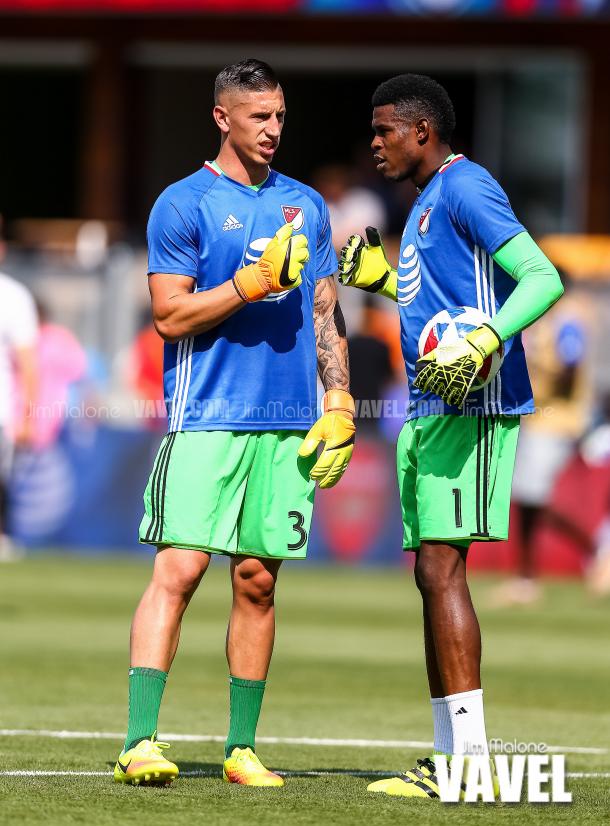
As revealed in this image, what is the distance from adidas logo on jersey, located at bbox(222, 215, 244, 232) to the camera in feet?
21.1

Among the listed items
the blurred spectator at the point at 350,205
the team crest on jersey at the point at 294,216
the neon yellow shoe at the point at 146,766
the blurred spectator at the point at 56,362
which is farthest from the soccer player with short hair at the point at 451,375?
the blurred spectator at the point at 350,205

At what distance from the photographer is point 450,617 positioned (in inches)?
244

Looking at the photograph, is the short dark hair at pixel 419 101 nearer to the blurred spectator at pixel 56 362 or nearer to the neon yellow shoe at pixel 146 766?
the neon yellow shoe at pixel 146 766

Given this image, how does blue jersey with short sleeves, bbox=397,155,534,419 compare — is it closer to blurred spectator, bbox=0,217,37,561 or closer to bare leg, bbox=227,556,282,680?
bare leg, bbox=227,556,282,680

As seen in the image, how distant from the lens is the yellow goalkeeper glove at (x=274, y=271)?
621 cm

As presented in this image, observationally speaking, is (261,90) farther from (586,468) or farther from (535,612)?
(586,468)

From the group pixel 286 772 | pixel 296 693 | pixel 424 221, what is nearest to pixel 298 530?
pixel 286 772

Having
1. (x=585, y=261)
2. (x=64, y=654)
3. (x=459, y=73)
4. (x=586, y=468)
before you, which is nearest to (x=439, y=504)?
(x=64, y=654)

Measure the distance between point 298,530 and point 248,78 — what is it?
65.4 inches

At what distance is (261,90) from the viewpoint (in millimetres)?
6488

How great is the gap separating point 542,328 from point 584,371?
1.57m

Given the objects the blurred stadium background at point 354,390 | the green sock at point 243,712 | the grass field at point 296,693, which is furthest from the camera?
the blurred stadium background at point 354,390

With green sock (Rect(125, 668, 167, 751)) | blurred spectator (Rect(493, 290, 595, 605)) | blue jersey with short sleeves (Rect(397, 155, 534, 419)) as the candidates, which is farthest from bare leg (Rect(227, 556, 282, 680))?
blurred spectator (Rect(493, 290, 595, 605))

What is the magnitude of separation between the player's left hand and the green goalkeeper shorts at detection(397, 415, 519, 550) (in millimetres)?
256
